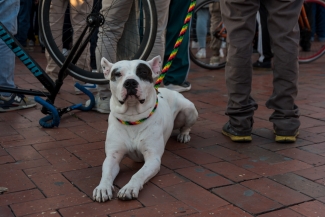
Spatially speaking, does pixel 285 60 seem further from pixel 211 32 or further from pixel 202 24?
pixel 202 24

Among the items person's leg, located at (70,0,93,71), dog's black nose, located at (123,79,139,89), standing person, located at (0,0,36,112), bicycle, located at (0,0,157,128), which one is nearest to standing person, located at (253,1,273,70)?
person's leg, located at (70,0,93,71)

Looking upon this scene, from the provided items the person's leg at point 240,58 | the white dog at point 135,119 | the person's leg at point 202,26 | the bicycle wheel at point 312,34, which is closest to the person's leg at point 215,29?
the person's leg at point 202,26

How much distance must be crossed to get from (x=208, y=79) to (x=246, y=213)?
4089 millimetres

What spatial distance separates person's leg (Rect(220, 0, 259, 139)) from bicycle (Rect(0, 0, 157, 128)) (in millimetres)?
642

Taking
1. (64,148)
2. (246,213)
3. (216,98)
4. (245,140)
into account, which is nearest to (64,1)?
(216,98)

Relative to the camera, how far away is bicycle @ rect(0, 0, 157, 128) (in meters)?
4.17

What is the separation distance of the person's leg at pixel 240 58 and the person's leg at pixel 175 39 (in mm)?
1723

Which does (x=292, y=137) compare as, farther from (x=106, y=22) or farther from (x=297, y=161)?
(x=106, y=22)

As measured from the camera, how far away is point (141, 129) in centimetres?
327

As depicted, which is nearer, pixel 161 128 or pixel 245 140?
pixel 161 128

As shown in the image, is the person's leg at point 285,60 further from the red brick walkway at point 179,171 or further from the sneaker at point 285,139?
the red brick walkway at point 179,171

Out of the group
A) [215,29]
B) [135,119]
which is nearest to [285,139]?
[135,119]

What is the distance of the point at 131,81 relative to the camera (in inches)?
123

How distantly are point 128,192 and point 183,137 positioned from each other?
123cm
